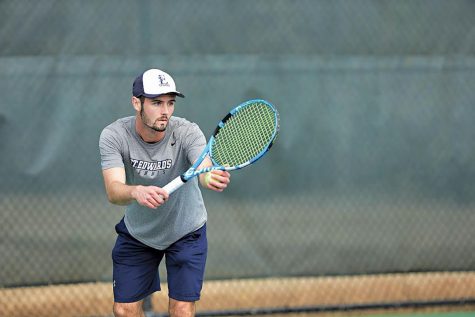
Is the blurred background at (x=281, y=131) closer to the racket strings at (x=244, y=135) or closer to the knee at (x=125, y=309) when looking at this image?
the knee at (x=125, y=309)

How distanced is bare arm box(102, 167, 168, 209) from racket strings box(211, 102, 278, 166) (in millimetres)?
425

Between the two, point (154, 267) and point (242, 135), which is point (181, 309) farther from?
point (242, 135)

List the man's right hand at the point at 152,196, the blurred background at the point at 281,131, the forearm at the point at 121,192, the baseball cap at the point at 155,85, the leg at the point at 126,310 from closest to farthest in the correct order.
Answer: the man's right hand at the point at 152,196, the forearm at the point at 121,192, the baseball cap at the point at 155,85, the leg at the point at 126,310, the blurred background at the point at 281,131

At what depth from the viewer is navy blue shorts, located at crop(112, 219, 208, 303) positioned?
4250 millimetres

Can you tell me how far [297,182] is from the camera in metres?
5.48

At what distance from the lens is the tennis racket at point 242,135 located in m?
4.05

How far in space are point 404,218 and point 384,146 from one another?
457mm

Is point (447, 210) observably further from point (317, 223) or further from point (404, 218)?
point (317, 223)

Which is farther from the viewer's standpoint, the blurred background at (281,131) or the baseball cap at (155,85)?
the blurred background at (281,131)

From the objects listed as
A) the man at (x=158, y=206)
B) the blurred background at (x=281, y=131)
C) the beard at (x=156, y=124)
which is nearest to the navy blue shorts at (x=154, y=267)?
the man at (x=158, y=206)

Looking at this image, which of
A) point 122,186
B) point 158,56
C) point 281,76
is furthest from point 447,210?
point 122,186

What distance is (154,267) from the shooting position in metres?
4.45

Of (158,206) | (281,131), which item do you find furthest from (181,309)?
(281,131)

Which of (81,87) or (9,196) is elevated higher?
(81,87)
